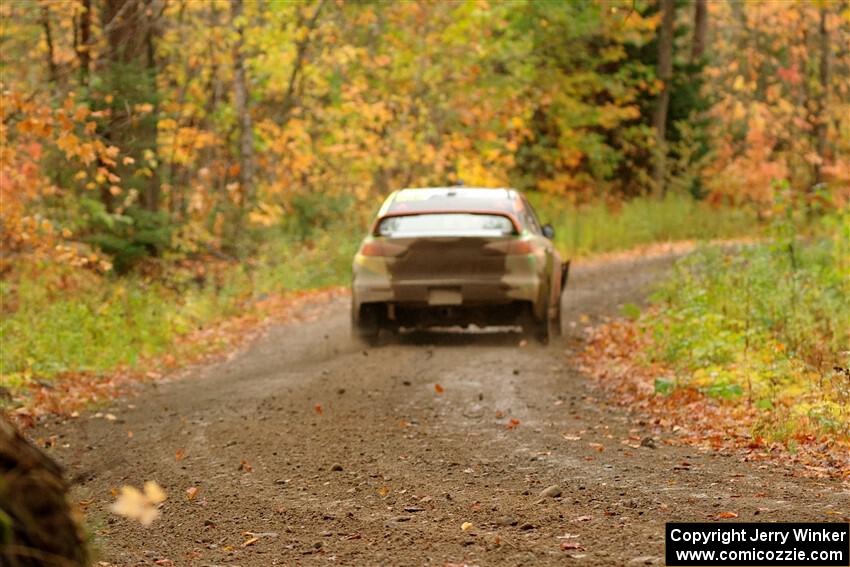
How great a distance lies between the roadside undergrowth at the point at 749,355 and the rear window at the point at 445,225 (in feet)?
6.22

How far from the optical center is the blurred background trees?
19297 mm

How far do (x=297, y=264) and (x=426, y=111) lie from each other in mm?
6524

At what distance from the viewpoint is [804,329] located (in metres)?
12.0

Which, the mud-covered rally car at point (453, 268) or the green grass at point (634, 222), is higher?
the mud-covered rally car at point (453, 268)

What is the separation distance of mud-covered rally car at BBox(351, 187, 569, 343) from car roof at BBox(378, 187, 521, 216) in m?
0.01

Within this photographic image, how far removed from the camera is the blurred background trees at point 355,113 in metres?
19.3

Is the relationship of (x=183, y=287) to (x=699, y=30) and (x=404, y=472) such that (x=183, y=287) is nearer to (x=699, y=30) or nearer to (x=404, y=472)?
(x=404, y=472)

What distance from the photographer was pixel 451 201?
14844 millimetres

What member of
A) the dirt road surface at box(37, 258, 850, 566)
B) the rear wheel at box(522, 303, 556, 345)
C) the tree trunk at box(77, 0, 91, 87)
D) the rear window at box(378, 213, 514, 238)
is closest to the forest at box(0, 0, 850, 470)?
the tree trunk at box(77, 0, 91, 87)

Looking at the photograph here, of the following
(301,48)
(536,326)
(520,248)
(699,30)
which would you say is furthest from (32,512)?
(699,30)

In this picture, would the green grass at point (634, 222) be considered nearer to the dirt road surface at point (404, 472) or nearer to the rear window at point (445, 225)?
the rear window at point (445, 225)

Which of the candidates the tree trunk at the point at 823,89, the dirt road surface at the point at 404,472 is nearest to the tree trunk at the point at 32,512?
the dirt road surface at the point at 404,472

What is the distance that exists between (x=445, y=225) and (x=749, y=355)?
14.2ft

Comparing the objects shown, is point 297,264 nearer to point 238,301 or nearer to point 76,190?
point 238,301
